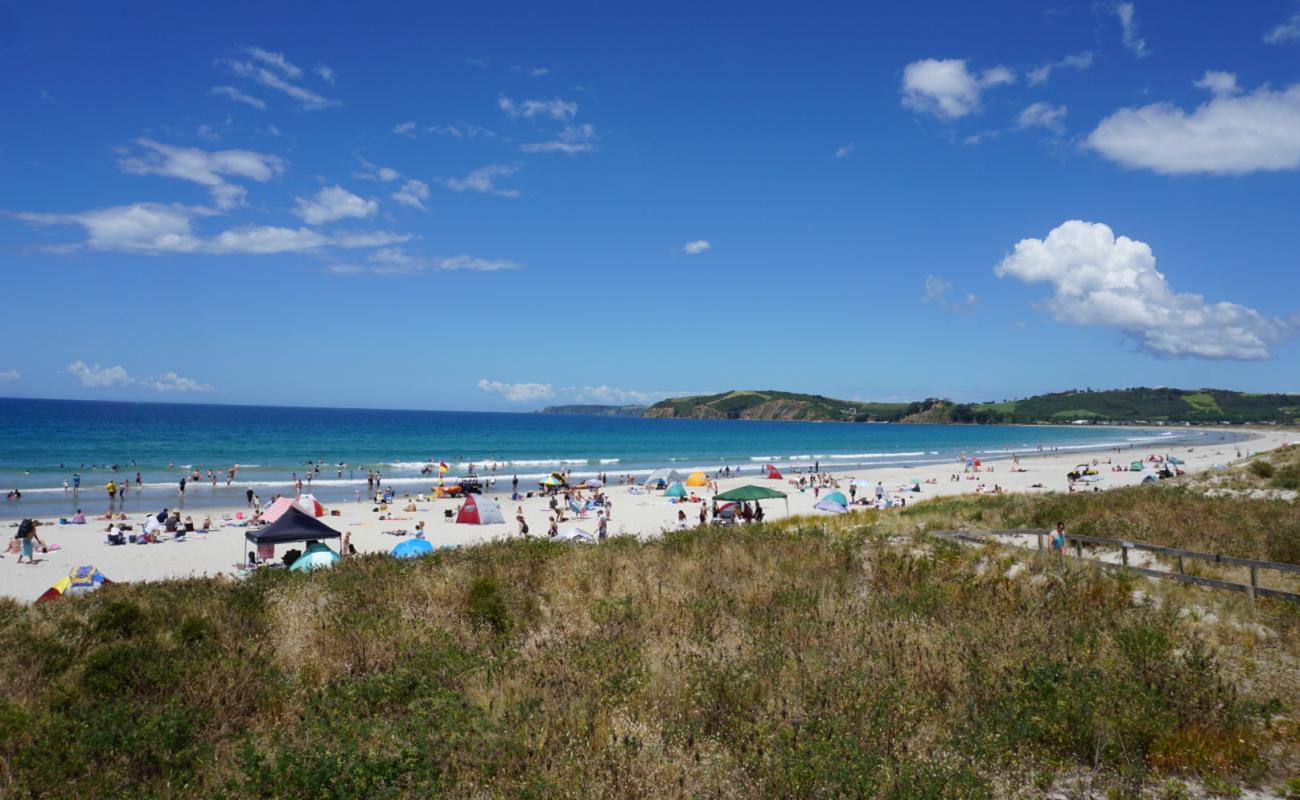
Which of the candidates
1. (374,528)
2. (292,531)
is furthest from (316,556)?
(374,528)

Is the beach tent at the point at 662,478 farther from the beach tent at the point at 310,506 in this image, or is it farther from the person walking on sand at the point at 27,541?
the person walking on sand at the point at 27,541

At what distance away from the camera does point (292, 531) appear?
693 inches

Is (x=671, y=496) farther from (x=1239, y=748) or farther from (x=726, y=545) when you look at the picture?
(x=1239, y=748)

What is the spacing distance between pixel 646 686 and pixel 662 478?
1589 inches

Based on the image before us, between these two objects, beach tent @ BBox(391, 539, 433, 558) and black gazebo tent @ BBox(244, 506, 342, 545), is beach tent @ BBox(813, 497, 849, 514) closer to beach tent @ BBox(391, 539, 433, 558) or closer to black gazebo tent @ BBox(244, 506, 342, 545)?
beach tent @ BBox(391, 539, 433, 558)

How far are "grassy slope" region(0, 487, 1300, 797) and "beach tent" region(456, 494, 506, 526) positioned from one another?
64.3 feet

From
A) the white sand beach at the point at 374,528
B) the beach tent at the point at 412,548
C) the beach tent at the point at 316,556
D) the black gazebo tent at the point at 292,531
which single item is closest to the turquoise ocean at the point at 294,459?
the white sand beach at the point at 374,528

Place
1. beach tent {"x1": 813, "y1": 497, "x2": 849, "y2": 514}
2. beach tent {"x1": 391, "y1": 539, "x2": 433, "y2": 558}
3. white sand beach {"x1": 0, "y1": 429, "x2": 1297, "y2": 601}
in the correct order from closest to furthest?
beach tent {"x1": 391, "y1": 539, "x2": 433, "y2": 558} < white sand beach {"x1": 0, "y1": 429, "x2": 1297, "y2": 601} < beach tent {"x1": 813, "y1": 497, "x2": 849, "y2": 514}

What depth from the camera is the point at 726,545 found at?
10.7 meters

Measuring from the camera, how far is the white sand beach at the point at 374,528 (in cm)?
2047

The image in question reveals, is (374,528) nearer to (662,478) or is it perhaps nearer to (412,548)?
(412,548)

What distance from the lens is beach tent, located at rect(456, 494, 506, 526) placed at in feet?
93.4

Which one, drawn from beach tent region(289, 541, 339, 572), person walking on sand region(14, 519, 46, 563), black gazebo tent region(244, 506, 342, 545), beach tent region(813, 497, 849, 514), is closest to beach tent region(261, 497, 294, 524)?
black gazebo tent region(244, 506, 342, 545)

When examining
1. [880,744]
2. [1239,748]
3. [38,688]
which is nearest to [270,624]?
[38,688]
